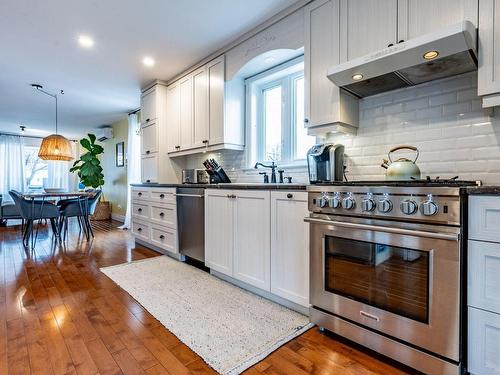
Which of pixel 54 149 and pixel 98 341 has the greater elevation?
pixel 54 149

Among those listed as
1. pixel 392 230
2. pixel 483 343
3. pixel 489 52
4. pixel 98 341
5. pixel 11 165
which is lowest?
pixel 98 341

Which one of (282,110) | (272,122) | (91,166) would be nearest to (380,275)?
(282,110)

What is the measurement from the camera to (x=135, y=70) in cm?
376

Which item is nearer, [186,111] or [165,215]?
[165,215]

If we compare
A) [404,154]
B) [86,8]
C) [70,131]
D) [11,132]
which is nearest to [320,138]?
[404,154]

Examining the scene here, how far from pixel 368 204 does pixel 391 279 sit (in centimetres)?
40

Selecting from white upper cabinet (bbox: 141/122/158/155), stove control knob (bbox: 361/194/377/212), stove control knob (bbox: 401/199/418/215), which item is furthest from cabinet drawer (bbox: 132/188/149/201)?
stove control knob (bbox: 401/199/418/215)

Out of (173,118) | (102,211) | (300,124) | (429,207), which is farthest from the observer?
(102,211)

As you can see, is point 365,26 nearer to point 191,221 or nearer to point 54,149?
point 191,221

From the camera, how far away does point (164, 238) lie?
347 centimetres

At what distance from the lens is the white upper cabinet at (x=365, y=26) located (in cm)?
176

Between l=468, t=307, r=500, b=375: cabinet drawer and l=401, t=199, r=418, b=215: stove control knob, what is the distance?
1.56 ft

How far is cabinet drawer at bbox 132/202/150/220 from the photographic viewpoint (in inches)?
152

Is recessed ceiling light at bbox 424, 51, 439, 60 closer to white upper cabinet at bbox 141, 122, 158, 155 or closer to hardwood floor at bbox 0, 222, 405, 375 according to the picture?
hardwood floor at bbox 0, 222, 405, 375
